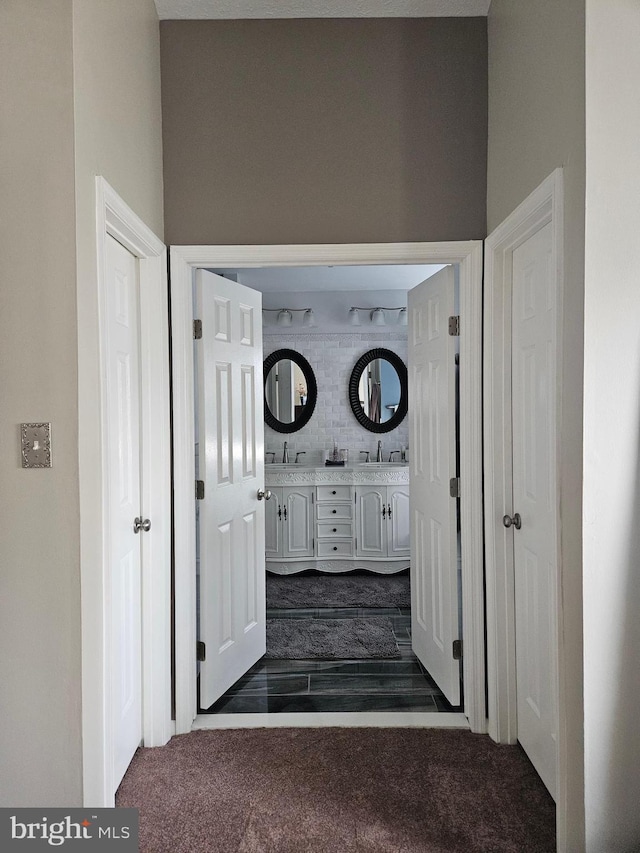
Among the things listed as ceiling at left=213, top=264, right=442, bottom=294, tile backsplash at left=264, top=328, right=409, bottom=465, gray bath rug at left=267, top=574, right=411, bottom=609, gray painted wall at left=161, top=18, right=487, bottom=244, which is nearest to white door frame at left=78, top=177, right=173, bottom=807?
gray painted wall at left=161, top=18, right=487, bottom=244

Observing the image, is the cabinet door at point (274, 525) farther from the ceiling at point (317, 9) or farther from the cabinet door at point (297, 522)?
the ceiling at point (317, 9)

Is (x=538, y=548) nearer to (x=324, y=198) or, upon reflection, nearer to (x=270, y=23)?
(x=324, y=198)

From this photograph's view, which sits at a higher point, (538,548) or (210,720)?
(538,548)

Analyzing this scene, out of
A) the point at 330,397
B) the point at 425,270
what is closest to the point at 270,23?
the point at 425,270

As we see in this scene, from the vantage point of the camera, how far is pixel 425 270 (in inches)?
204

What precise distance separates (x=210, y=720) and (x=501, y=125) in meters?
2.82

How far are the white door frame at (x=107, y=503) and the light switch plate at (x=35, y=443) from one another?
0.09 m

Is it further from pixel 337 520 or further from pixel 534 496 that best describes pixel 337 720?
pixel 337 520

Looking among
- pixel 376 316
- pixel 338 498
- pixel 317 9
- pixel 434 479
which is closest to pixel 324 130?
pixel 317 9

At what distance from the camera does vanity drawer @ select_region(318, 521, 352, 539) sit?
5379mm

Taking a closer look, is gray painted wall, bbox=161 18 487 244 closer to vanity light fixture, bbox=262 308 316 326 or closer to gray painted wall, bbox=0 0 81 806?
gray painted wall, bbox=0 0 81 806

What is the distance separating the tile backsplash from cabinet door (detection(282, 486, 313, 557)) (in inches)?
28.5

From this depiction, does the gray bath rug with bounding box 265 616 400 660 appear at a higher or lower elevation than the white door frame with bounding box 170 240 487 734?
lower

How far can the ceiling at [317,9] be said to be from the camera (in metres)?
2.54
